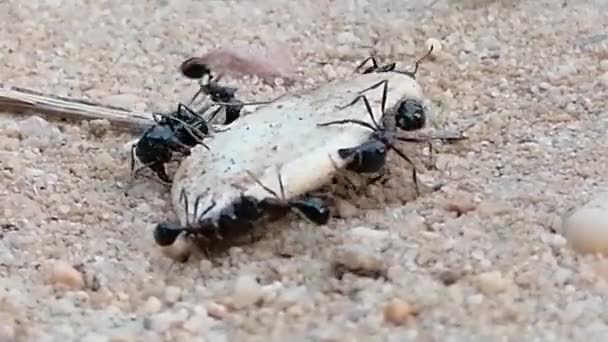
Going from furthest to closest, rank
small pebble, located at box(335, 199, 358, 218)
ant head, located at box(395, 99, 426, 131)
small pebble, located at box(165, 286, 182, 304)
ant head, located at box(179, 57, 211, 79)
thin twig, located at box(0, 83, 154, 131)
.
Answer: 1. ant head, located at box(179, 57, 211, 79)
2. thin twig, located at box(0, 83, 154, 131)
3. ant head, located at box(395, 99, 426, 131)
4. small pebble, located at box(335, 199, 358, 218)
5. small pebble, located at box(165, 286, 182, 304)

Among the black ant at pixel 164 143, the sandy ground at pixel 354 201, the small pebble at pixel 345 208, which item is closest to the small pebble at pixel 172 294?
the sandy ground at pixel 354 201

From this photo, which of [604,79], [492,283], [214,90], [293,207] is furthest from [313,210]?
[604,79]

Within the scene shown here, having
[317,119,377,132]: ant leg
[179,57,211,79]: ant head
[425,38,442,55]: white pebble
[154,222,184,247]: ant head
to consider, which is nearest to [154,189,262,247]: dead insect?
[154,222,184,247]: ant head

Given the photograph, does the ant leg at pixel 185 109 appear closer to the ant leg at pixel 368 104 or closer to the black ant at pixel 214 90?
the black ant at pixel 214 90

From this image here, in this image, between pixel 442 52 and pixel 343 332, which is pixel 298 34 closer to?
pixel 442 52

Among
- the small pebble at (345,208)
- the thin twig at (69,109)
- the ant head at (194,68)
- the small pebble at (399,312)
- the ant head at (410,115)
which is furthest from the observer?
the ant head at (194,68)

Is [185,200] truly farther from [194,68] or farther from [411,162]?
[194,68]

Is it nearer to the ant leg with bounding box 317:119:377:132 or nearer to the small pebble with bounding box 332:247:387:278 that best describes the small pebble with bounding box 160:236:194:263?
the small pebble with bounding box 332:247:387:278

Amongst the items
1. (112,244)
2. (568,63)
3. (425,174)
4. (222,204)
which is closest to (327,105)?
(425,174)
